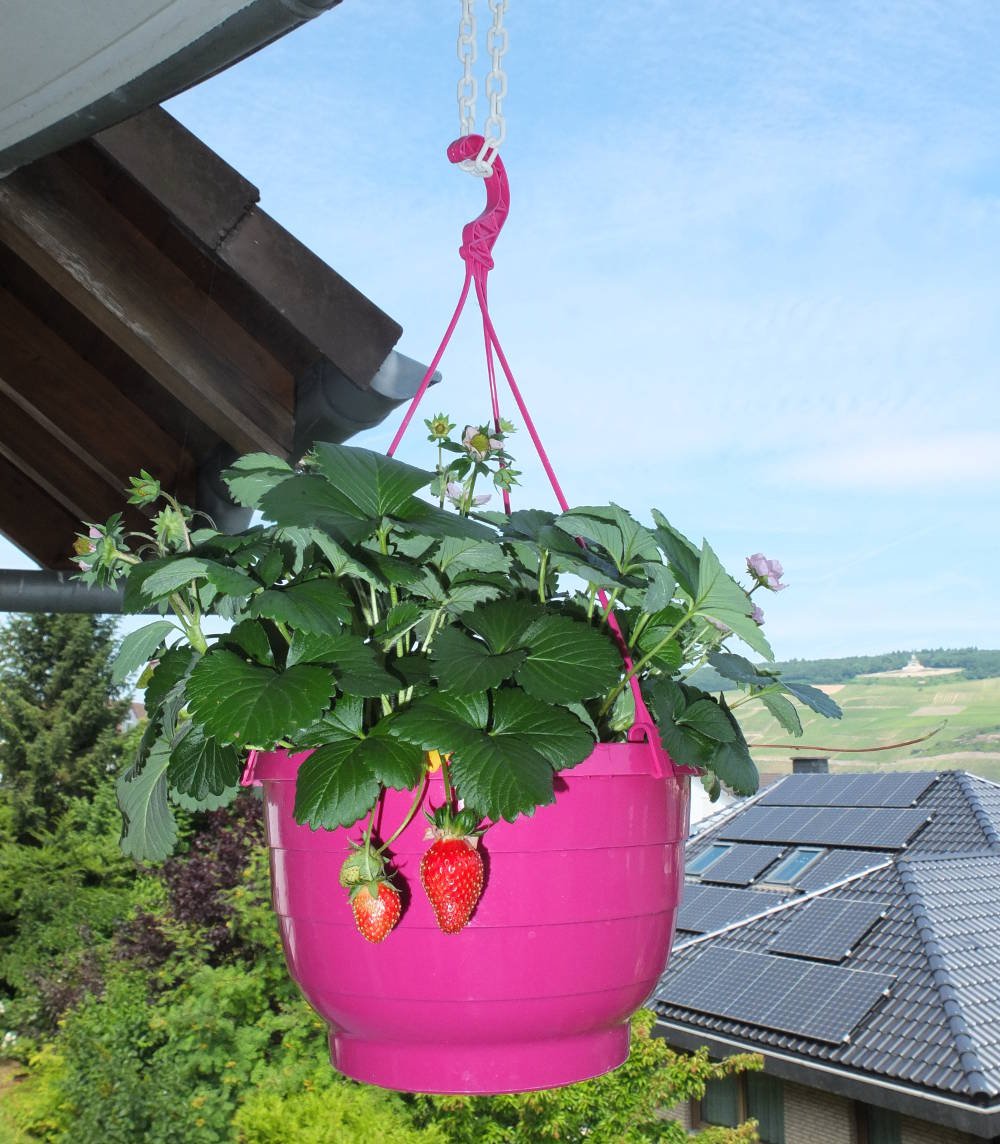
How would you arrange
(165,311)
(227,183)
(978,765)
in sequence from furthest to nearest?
(978,765) < (165,311) < (227,183)

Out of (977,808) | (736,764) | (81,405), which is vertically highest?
(977,808)

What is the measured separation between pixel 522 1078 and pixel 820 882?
9707mm

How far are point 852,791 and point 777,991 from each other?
3997mm

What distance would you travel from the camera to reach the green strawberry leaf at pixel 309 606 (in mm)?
641

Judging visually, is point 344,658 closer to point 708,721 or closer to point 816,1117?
point 708,721

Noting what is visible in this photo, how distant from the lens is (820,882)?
9688 mm

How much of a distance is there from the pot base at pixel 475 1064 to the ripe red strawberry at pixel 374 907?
121 millimetres

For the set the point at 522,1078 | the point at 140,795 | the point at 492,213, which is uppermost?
the point at 492,213

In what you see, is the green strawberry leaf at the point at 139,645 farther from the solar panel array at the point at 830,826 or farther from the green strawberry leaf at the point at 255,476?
the solar panel array at the point at 830,826

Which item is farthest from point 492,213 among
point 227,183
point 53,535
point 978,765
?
point 978,765

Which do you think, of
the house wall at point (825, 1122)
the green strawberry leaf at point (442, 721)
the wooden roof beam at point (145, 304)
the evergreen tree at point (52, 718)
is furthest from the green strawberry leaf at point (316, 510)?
the evergreen tree at point (52, 718)

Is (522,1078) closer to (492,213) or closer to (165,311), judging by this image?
(492,213)

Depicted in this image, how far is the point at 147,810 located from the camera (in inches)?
34.2

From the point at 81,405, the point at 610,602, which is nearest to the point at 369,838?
the point at 610,602
